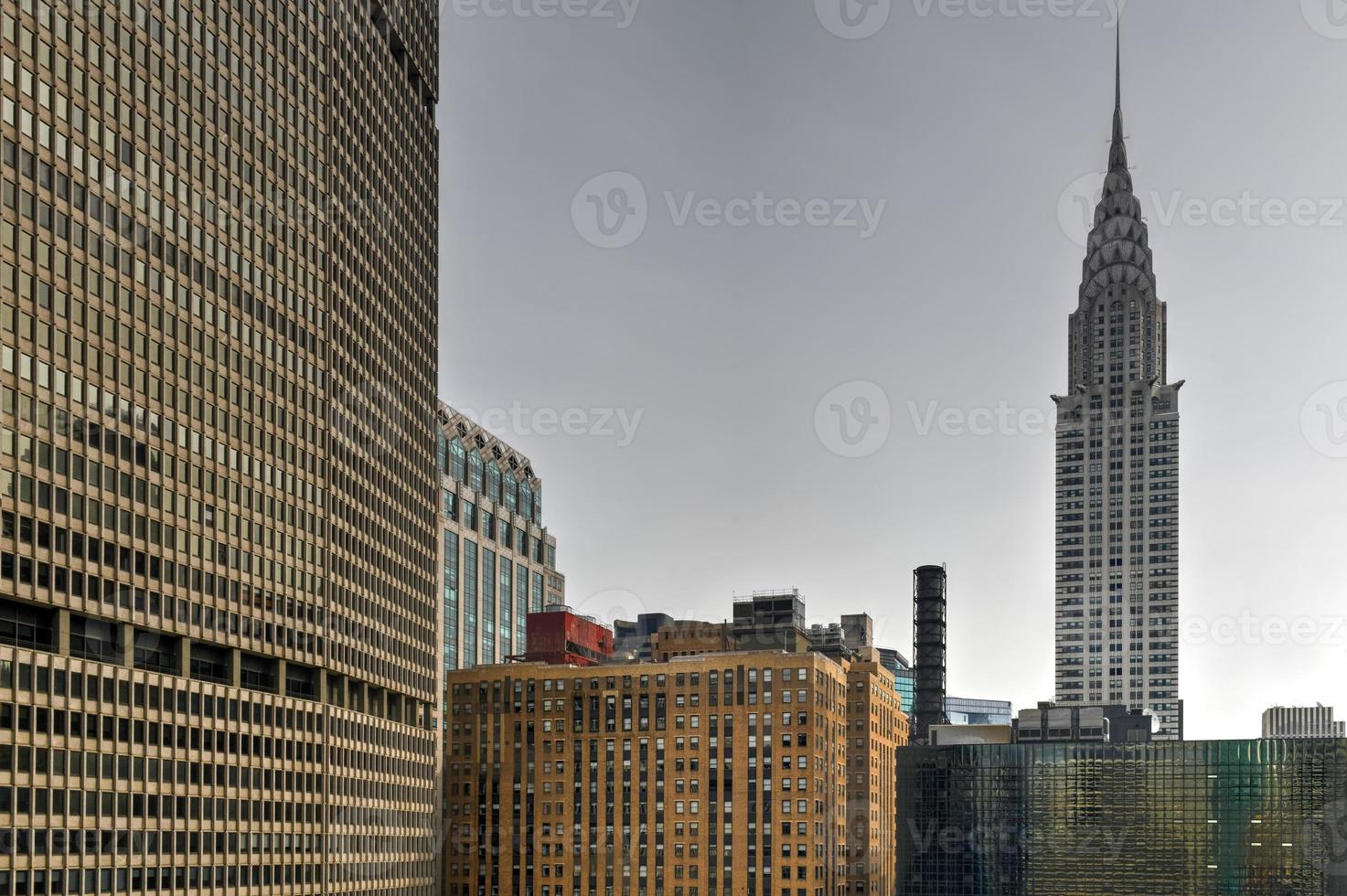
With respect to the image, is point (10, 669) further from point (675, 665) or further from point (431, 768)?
point (675, 665)

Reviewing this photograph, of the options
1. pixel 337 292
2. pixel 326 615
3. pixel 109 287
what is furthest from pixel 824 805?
pixel 109 287

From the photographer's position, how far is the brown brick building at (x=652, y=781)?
7077 inches

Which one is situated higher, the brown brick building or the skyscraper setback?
the skyscraper setback

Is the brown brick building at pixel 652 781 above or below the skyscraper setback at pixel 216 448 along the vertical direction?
below

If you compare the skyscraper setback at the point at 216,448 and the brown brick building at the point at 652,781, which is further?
the brown brick building at the point at 652,781

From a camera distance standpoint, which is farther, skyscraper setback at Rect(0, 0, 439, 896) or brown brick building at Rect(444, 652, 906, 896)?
brown brick building at Rect(444, 652, 906, 896)

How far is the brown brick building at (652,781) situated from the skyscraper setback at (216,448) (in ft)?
105

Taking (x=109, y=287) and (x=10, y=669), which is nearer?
(x=10, y=669)

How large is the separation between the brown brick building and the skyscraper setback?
31994mm

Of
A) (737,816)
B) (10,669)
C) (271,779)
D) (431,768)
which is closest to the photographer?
(10,669)

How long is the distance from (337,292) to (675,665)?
74.2m

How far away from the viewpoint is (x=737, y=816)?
180 metres

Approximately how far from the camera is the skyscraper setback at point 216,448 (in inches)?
3580

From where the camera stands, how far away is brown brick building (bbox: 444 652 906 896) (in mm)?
179750
